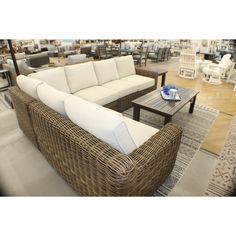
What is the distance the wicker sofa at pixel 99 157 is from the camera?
1.06m

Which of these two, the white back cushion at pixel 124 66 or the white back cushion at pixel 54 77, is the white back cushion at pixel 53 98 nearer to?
the white back cushion at pixel 54 77

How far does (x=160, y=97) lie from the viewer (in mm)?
2748

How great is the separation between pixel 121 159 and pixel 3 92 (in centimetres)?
415

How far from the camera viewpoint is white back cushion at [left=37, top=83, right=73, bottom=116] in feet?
5.05

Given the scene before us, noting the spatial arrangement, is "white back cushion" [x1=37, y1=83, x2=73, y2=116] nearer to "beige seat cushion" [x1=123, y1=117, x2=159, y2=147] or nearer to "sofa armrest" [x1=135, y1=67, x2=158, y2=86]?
"beige seat cushion" [x1=123, y1=117, x2=159, y2=147]

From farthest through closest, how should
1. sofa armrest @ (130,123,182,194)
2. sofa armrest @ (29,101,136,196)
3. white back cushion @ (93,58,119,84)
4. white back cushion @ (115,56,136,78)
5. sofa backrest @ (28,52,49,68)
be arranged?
sofa backrest @ (28,52,49,68) → white back cushion @ (115,56,136,78) → white back cushion @ (93,58,119,84) → sofa armrest @ (130,123,182,194) → sofa armrest @ (29,101,136,196)

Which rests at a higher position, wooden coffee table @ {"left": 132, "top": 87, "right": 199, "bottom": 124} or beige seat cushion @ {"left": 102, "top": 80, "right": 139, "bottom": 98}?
beige seat cushion @ {"left": 102, "top": 80, "right": 139, "bottom": 98}

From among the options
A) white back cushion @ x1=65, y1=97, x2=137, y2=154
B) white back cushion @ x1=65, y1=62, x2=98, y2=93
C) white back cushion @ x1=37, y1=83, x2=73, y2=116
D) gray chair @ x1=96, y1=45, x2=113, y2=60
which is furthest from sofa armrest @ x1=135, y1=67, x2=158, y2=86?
gray chair @ x1=96, y1=45, x2=113, y2=60

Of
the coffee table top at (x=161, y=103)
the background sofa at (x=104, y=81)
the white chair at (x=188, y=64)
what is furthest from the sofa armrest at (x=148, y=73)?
the white chair at (x=188, y=64)

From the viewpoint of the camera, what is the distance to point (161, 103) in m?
2.54

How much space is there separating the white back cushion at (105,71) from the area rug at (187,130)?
0.71m

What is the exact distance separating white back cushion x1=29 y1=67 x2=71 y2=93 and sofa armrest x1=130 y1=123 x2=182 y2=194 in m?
1.77
